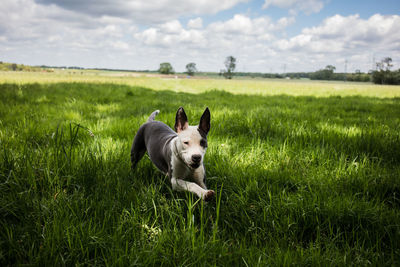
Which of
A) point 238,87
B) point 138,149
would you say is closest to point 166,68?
point 238,87

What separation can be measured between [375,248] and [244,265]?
3.37ft

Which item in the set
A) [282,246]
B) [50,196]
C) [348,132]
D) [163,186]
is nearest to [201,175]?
[163,186]

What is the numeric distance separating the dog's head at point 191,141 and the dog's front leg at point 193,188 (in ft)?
0.60

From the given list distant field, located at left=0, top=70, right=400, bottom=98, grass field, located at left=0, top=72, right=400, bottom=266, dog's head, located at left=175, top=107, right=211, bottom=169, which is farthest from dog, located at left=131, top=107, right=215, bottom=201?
distant field, located at left=0, top=70, right=400, bottom=98

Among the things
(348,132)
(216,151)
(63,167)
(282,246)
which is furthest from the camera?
(348,132)

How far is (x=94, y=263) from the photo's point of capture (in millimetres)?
1402

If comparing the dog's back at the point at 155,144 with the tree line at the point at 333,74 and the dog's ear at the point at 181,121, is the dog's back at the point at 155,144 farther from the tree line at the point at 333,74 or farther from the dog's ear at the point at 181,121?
the tree line at the point at 333,74

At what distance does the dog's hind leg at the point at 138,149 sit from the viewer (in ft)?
9.72

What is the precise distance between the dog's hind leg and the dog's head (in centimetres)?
89

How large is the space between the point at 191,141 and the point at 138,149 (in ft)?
4.00

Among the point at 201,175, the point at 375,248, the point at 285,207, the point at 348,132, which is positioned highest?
the point at 348,132

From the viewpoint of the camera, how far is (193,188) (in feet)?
6.77

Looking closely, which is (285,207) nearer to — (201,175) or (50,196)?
(201,175)

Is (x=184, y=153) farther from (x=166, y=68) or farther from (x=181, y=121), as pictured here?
(x=166, y=68)
